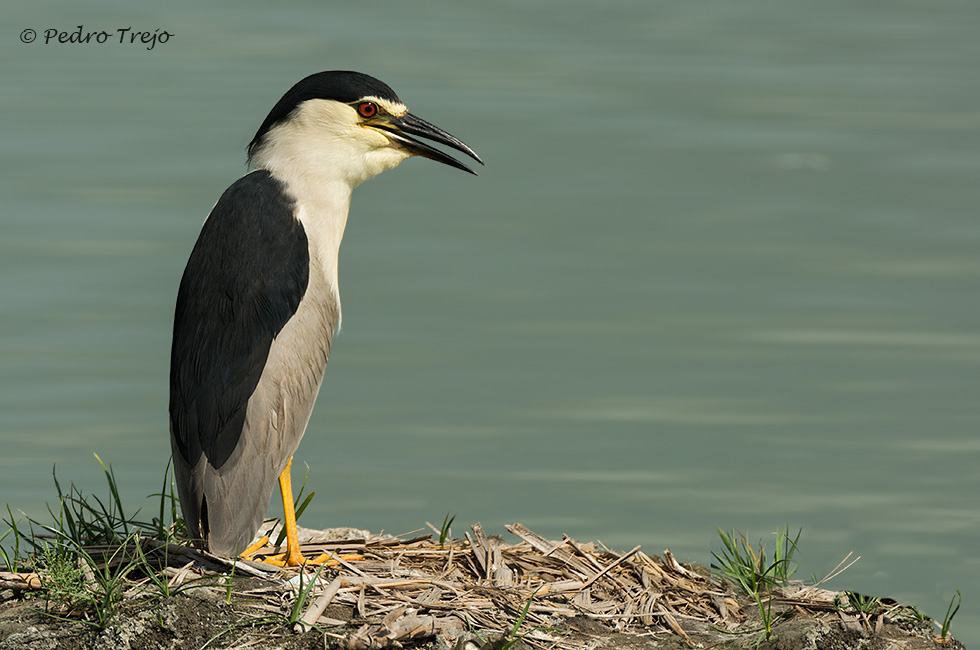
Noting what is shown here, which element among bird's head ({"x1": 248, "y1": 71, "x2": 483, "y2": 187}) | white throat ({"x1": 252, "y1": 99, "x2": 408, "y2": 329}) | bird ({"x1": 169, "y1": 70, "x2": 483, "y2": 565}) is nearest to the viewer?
bird ({"x1": 169, "y1": 70, "x2": 483, "y2": 565})

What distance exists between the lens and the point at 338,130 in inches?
243

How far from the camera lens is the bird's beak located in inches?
247

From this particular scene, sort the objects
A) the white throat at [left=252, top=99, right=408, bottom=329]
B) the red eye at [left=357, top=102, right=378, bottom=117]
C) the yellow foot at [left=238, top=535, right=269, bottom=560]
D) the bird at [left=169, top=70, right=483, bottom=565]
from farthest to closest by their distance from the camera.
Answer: the red eye at [left=357, top=102, right=378, bottom=117] < the white throat at [left=252, top=99, right=408, bottom=329] < the yellow foot at [left=238, top=535, right=269, bottom=560] < the bird at [left=169, top=70, right=483, bottom=565]

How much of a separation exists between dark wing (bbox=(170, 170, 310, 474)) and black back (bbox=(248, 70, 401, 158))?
67 cm

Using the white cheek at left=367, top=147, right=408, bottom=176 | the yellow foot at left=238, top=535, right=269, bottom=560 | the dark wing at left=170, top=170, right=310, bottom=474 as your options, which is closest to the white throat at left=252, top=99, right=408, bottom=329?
the white cheek at left=367, top=147, right=408, bottom=176

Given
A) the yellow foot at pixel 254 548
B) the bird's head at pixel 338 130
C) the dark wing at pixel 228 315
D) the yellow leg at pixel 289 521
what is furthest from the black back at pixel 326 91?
the yellow foot at pixel 254 548

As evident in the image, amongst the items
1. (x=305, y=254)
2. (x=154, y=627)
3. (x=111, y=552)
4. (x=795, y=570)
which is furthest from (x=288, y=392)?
(x=795, y=570)

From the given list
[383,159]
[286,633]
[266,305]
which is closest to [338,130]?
[383,159]

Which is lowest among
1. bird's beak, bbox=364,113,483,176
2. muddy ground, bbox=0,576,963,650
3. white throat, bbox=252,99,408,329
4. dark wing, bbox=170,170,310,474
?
muddy ground, bbox=0,576,963,650

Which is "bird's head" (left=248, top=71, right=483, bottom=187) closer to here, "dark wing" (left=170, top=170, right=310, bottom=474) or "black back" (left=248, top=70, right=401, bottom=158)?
"black back" (left=248, top=70, right=401, bottom=158)

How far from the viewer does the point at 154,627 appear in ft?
14.9

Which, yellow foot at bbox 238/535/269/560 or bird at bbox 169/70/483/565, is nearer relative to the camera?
bird at bbox 169/70/483/565

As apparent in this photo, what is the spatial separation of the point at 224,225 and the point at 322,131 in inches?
33.3

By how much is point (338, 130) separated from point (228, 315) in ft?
4.16
